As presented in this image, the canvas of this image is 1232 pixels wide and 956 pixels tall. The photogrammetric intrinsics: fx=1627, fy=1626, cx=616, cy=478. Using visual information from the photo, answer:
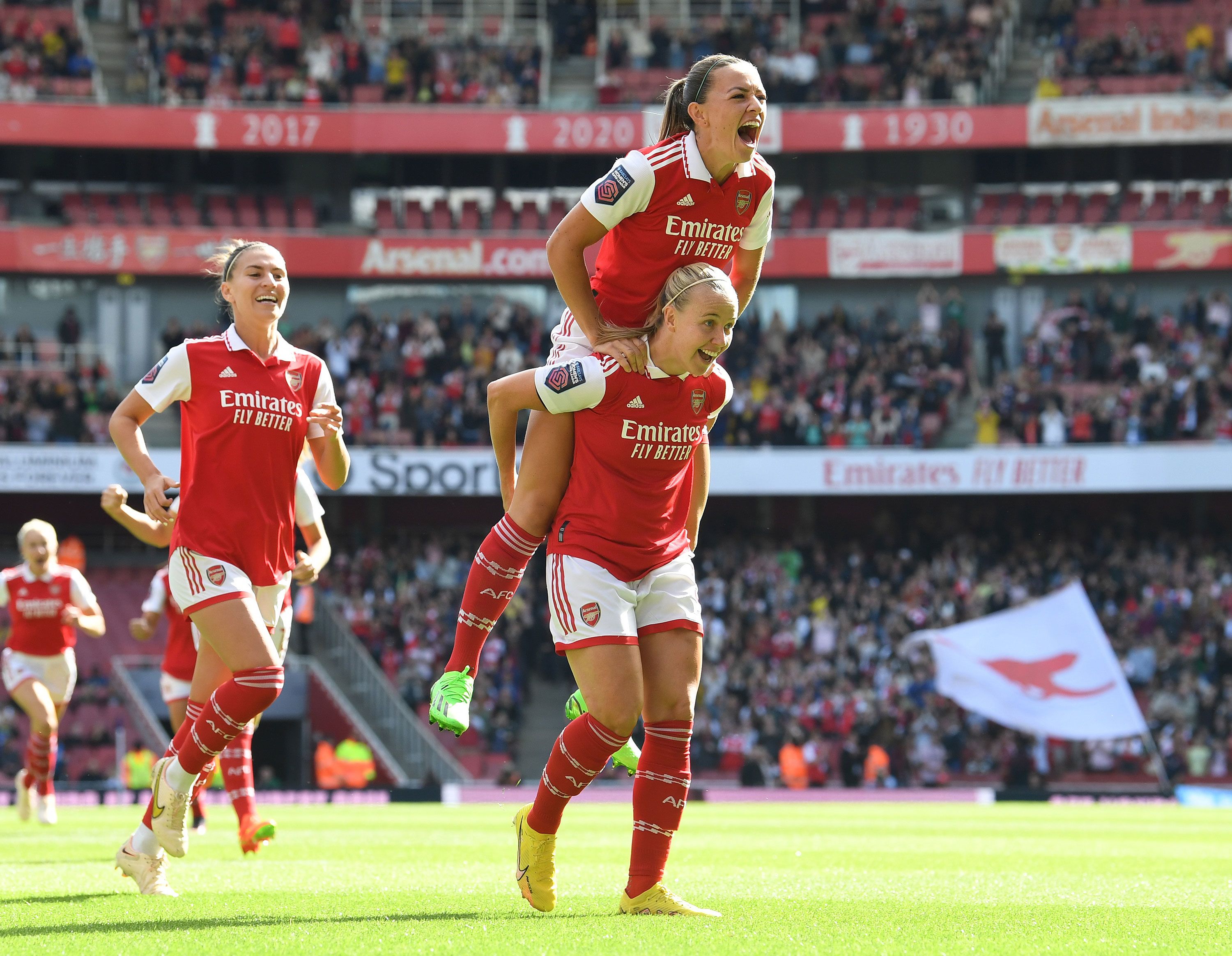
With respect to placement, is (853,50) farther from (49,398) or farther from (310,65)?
(49,398)

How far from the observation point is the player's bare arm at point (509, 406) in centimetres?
621

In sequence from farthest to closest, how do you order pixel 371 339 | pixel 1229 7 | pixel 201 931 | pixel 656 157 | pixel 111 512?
pixel 1229 7 → pixel 371 339 → pixel 111 512 → pixel 656 157 → pixel 201 931

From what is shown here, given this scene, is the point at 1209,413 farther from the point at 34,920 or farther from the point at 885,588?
the point at 34,920

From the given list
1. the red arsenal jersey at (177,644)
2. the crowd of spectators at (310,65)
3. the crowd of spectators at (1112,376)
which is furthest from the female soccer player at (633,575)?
the crowd of spectators at (310,65)

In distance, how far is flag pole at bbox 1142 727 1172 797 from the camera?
82.0ft

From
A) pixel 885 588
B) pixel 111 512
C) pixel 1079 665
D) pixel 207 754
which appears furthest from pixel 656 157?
pixel 885 588

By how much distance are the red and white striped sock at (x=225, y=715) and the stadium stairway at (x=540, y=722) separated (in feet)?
66.0

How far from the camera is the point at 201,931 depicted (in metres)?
5.21

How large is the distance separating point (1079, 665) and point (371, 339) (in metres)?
16.5

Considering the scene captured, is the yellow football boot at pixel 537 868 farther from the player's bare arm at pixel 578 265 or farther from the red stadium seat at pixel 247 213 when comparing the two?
the red stadium seat at pixel 247 213

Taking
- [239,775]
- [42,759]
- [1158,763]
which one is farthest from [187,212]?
[239,775]

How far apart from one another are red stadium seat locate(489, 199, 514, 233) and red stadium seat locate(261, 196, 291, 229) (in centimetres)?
447

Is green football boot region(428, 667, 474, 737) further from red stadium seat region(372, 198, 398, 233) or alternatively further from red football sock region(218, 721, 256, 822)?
red stadium seat region(372, 198, 398, 233)

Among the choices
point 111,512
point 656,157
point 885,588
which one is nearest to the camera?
point 656,157
